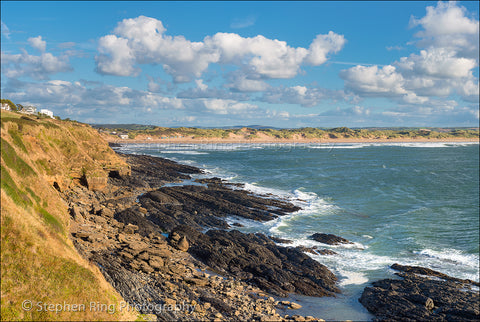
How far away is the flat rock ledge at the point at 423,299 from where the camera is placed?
17.8m

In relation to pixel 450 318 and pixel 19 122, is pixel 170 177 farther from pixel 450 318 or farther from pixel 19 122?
pixel 450 318

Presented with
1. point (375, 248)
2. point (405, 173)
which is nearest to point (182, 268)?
point (375, 248)

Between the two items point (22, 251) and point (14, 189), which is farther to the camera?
point (14, 189)

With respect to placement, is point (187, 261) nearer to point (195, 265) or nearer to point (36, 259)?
point (195, 265)

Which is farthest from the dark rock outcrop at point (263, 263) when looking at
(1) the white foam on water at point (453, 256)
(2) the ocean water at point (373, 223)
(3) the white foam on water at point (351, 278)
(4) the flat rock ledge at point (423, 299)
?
(1) the white foam on water at point (453, 256)

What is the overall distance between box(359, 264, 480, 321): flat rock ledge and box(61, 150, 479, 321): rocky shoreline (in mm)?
80

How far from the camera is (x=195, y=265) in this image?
71.9 feet

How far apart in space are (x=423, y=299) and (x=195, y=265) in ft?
46.1

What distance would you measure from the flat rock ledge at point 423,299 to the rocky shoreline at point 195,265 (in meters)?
0.08

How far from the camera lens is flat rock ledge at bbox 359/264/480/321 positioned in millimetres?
17812

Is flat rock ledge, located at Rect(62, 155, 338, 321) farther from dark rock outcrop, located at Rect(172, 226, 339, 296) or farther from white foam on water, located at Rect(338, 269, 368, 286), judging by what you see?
white foam on water, located at Rect(338, 269, 368, 286)

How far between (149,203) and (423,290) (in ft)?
86.4

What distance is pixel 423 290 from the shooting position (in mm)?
20469

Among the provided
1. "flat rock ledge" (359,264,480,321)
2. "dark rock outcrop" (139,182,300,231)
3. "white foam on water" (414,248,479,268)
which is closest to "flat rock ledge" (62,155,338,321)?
"dark rock outcrop" (139,182,300,231)
